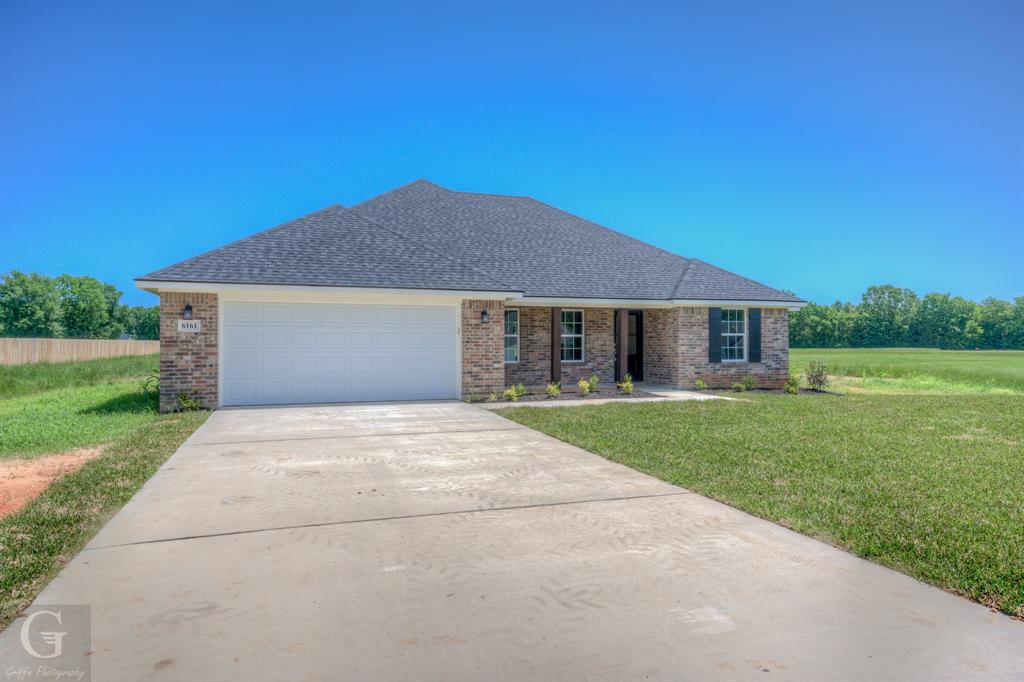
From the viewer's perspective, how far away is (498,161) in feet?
103

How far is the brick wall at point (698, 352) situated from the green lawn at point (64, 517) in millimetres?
13374

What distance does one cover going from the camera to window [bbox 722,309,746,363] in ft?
56.7

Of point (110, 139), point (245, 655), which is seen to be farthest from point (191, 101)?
point (245, 655)

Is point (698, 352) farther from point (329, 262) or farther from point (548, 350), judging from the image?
point (329, 262)

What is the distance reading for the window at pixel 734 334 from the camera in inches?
681

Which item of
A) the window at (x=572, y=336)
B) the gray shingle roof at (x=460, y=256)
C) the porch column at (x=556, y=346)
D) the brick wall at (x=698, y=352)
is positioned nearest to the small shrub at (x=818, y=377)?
the brick wall at (x=698, y=352)

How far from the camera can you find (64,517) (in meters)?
4.78

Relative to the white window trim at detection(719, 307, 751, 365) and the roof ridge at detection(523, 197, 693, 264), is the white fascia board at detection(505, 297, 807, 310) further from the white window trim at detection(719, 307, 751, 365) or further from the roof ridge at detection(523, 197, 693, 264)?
the roof ridge at detection(523, 197, 693, 264)

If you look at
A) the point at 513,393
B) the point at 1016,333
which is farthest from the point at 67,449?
the point at 1016,333

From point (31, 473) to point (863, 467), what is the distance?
Answer: 1009 centimetres

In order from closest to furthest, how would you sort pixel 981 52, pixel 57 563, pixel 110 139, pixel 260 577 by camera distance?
1. pixel 260 577
2. pixel 57 563
3. pixel 981 52
4. pixel 110 139

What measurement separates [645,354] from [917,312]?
7103 centimetres

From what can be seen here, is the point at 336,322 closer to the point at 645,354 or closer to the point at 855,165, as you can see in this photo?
the point at 645,354

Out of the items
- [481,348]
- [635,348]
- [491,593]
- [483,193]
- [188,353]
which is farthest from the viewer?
[483,193]
